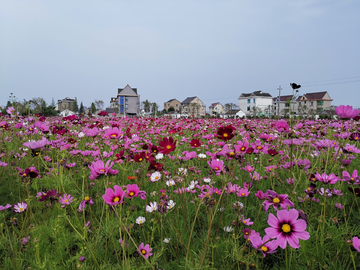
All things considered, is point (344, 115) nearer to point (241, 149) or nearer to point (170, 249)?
point (241, 149)

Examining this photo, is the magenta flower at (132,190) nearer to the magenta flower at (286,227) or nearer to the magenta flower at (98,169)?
the magenta flower at (98,169)

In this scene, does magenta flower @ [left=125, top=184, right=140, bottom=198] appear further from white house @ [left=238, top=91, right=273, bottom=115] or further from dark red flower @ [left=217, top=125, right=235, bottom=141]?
white house @ [left=238, top=91, right=273, bottom=115]

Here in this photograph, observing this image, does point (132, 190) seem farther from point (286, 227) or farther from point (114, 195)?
point (286, 227)

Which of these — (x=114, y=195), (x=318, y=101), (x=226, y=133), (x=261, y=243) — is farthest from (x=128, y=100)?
(x=318, y=101)

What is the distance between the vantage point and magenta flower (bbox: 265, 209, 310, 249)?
0.78m

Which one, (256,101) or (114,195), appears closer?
(114,195)

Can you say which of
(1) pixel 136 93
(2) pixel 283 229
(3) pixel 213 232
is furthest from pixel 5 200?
(1) pixel 136 93

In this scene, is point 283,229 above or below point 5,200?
above

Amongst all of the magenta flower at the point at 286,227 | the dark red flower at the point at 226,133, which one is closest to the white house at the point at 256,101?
the dark red flower at the point at 226,133

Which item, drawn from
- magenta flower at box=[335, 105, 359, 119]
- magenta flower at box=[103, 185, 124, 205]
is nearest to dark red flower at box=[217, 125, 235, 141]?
magenta flower at box=[103, 185, 124, 205]

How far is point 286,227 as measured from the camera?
2.64ft

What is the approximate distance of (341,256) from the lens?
1336 mm

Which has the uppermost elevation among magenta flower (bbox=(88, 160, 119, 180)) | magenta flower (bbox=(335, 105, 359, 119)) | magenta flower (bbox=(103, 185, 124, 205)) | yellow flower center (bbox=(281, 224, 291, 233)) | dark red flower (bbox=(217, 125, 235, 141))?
magenta flower (bbox=(335, 105, 359, 119))

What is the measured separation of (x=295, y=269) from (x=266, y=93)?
65.2 meters
